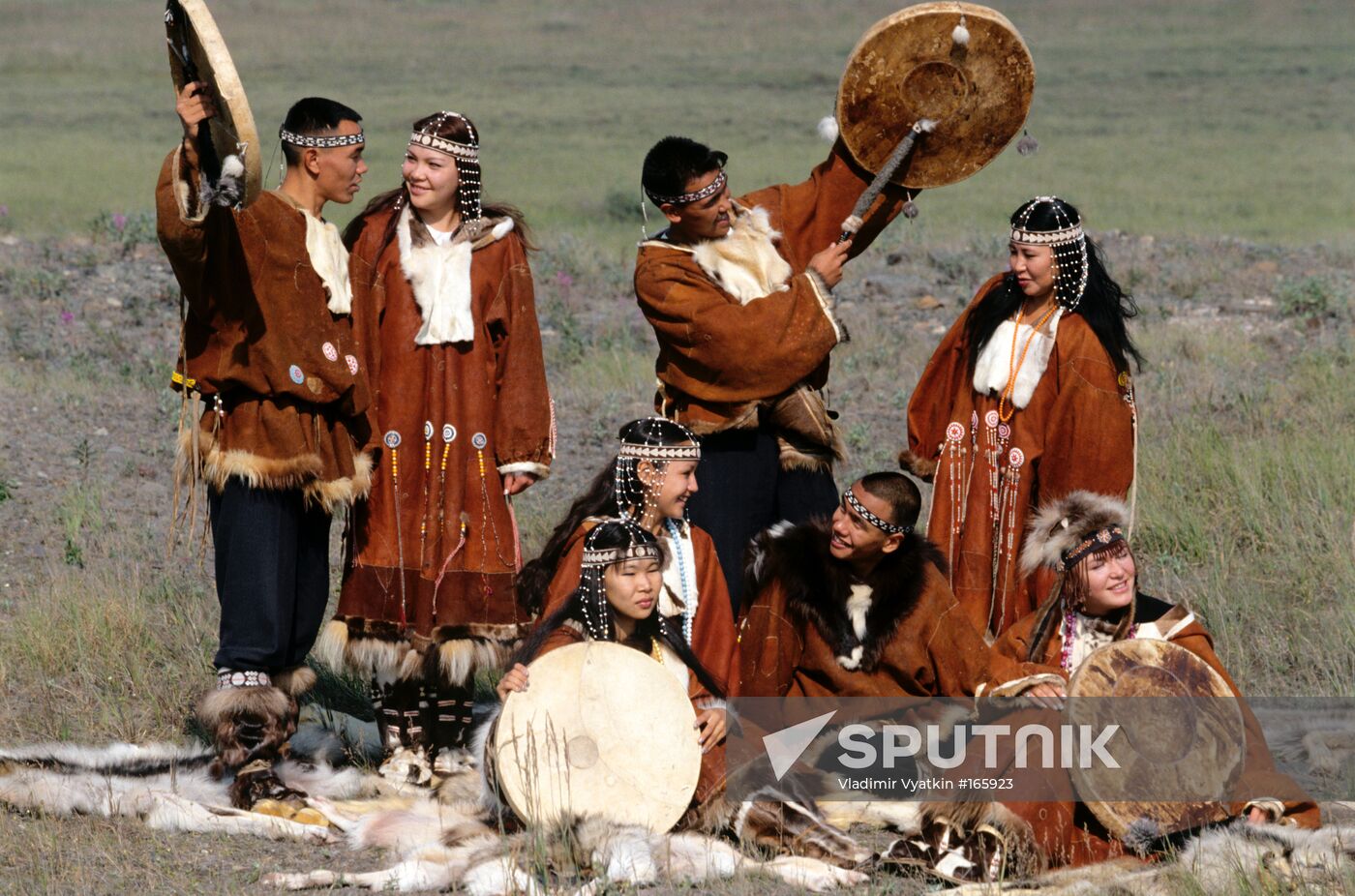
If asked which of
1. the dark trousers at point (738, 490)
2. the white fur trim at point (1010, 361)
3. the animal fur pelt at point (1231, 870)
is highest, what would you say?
the white fur trim at point (1010, 361)

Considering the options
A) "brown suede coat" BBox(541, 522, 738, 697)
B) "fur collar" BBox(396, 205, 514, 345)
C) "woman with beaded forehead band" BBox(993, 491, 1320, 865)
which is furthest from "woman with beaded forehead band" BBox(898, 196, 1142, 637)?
"fur collar" BBox(396, 205, 514, 345)

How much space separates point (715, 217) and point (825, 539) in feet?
3.66

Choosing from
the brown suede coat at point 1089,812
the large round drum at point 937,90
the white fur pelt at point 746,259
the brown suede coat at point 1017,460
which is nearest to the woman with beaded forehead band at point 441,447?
the white fur pelt at point 746,259

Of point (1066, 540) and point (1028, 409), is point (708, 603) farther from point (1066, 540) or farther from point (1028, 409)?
point (1028, 409)

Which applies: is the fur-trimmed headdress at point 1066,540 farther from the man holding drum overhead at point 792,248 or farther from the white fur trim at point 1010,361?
the man holding drum overhead at point 792,248

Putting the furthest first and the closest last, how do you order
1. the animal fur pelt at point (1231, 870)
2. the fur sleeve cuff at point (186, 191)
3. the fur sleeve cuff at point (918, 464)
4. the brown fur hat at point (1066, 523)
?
1. the fur sleeve cuff at point (918, 464)
2. the brown fur hat at point (1066, 523)
3. the fur sleeve cuff at point (186, 191)
4. the animal fur pelt at point (1231, 870)

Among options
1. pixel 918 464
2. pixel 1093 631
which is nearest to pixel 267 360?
pixel 918 464

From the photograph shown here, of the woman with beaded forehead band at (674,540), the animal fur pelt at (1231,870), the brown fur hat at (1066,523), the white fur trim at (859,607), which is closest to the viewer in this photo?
the animal fur pelt at (1231,870)

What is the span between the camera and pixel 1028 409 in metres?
6.35

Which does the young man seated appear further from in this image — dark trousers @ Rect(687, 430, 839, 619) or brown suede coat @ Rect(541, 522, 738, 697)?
dark trousers @ Rect(687, 430, 839, 619)

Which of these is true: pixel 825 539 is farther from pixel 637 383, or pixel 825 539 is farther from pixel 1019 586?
pixel 637 383

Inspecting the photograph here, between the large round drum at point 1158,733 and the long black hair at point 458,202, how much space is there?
2.28 m

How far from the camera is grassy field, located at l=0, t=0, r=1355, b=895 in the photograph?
7.24m

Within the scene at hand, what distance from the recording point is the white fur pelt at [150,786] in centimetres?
577
